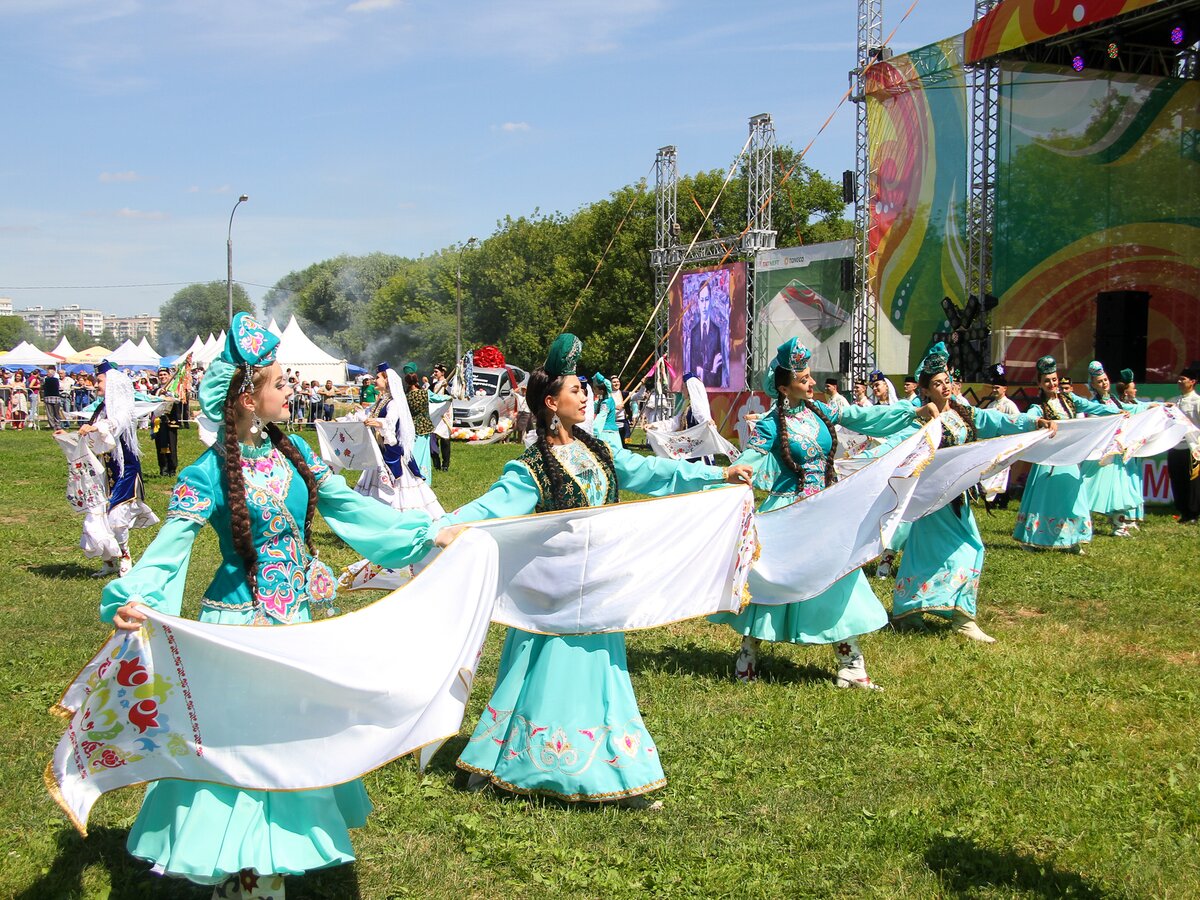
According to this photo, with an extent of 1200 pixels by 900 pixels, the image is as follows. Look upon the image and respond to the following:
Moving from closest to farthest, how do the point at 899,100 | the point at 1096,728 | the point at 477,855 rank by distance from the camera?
the point at 477,855 → the point at 1096,728 → the point at 899,100

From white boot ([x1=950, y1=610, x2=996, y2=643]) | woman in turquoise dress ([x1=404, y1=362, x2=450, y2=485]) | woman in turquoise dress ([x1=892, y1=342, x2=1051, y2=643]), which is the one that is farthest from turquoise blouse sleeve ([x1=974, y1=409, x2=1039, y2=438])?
woman in turquoise dress ([x1=404, y1=362, x2=450, y2=485])

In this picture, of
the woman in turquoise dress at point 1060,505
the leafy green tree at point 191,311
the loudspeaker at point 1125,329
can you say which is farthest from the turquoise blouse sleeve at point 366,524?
the leafy green tree at point 191,311

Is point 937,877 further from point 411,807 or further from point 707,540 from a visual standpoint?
point 411,807

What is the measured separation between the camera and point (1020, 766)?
17.5ft

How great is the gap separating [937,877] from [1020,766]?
1.36m

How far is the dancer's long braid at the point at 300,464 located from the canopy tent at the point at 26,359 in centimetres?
4431

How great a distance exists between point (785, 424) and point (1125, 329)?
491 inches

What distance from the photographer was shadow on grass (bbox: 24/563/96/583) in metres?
10.2

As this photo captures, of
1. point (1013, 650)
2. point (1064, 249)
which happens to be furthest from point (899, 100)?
point (1013, 650)

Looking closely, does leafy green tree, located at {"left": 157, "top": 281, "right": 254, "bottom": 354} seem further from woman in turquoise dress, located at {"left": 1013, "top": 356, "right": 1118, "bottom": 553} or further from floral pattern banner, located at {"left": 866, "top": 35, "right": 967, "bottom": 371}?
woman in turquoise dress, located at {"left": 1013, "top": 356, "right": 1118, "bottom": 553}

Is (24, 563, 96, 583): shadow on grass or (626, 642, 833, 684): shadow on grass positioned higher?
(626, 642, 833, 684): shadow on grass

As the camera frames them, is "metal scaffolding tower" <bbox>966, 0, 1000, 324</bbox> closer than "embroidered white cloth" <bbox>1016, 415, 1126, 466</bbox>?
No

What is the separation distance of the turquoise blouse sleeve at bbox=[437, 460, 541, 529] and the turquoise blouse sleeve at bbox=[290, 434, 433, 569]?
23.6 inches

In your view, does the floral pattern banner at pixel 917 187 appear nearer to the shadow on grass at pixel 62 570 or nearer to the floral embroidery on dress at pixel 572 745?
the shadow on grass at pixel 62 570
